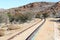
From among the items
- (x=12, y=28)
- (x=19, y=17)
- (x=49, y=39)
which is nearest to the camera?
(x=49, y=39)

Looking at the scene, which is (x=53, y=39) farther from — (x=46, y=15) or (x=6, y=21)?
(x=46, y=15)

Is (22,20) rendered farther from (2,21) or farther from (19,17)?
(2,21)

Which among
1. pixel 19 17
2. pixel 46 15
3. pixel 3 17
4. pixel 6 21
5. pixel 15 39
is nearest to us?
pixel 15 39

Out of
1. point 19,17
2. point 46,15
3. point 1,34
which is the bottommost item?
point 46,15

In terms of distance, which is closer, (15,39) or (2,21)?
(15,39)

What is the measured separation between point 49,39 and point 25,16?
42365mm

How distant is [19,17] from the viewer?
201ft

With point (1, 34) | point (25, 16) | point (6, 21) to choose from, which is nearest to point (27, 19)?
point (25, 16)

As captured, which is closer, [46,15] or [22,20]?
[22,20]

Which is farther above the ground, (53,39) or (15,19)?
(53,39)

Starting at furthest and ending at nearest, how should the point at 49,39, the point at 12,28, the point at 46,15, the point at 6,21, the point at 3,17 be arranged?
the point at 46,15, the point at 6,21, the point at 3,17, the point at 12,28, the point at 49,39

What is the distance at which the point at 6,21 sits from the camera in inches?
2002

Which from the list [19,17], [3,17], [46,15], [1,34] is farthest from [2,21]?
[46,15]

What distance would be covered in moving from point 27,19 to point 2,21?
16957mm
